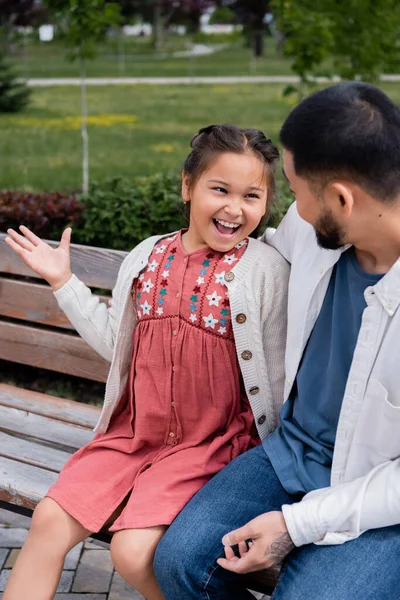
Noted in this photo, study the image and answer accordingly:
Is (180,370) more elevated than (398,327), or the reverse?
(398,327)

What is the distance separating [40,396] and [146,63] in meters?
34.1

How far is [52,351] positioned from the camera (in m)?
3.51

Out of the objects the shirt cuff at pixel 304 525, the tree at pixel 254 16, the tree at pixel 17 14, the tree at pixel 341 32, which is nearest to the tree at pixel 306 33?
the tree at pixel 341 32

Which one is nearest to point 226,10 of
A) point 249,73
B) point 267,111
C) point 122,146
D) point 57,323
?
point 249,73

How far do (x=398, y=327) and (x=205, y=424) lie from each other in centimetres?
71

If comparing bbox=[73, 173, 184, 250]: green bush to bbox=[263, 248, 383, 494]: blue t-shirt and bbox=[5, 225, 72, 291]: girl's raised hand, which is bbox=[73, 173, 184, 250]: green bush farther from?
bbox=[263, 248, 383, 494]: blue t-shirt

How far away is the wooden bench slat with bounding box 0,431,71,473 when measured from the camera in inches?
112

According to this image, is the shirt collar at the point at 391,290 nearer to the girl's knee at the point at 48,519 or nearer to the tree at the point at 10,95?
the girl's knee at the point at 48,519

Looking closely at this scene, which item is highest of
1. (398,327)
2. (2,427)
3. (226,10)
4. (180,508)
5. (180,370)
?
(398,327)

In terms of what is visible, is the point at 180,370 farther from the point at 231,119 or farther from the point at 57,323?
the point at 231,119

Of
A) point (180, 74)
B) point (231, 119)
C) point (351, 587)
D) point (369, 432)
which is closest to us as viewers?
point (351, 587)

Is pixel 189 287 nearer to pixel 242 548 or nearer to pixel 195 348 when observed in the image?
pixel 195 348

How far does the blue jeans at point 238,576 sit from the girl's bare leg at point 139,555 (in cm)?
6

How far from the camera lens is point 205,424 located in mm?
2549
